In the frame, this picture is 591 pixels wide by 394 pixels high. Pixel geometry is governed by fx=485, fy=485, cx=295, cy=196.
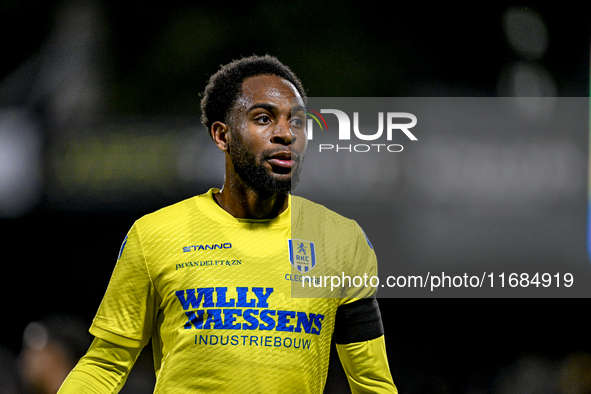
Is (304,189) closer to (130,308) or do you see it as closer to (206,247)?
(206,247)

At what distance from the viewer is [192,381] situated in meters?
1.31

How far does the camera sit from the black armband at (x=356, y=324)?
Answer: 1435 millimetres

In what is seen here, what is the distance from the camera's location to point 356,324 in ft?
4.71

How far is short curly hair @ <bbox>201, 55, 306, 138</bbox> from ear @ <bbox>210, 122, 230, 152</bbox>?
21mm

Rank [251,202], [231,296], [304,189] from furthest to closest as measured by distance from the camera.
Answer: [304,189], [251,202], [231,296]

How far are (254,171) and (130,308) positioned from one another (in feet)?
1.77

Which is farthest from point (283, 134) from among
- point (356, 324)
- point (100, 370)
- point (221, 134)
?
point (100, 370)

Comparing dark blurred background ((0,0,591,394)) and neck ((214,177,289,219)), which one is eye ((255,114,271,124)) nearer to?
neck ((214,177,289,219))

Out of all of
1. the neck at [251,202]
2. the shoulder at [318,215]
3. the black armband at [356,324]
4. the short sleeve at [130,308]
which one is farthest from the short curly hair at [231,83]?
the black armband at [356,324]

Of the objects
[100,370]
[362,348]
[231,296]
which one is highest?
[231,296]

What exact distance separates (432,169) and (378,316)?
1.66 feet

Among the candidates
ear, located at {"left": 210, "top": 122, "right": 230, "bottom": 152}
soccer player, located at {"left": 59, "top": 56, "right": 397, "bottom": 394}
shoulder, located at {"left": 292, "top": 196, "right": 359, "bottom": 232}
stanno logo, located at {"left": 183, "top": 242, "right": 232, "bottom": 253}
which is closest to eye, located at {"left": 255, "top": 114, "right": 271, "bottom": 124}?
soccer player, located at {"left": 59, "top": 56, "right": 397, "bottom": 394}

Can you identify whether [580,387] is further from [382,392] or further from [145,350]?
[145,350]

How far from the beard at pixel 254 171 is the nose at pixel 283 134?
35 millimetres
